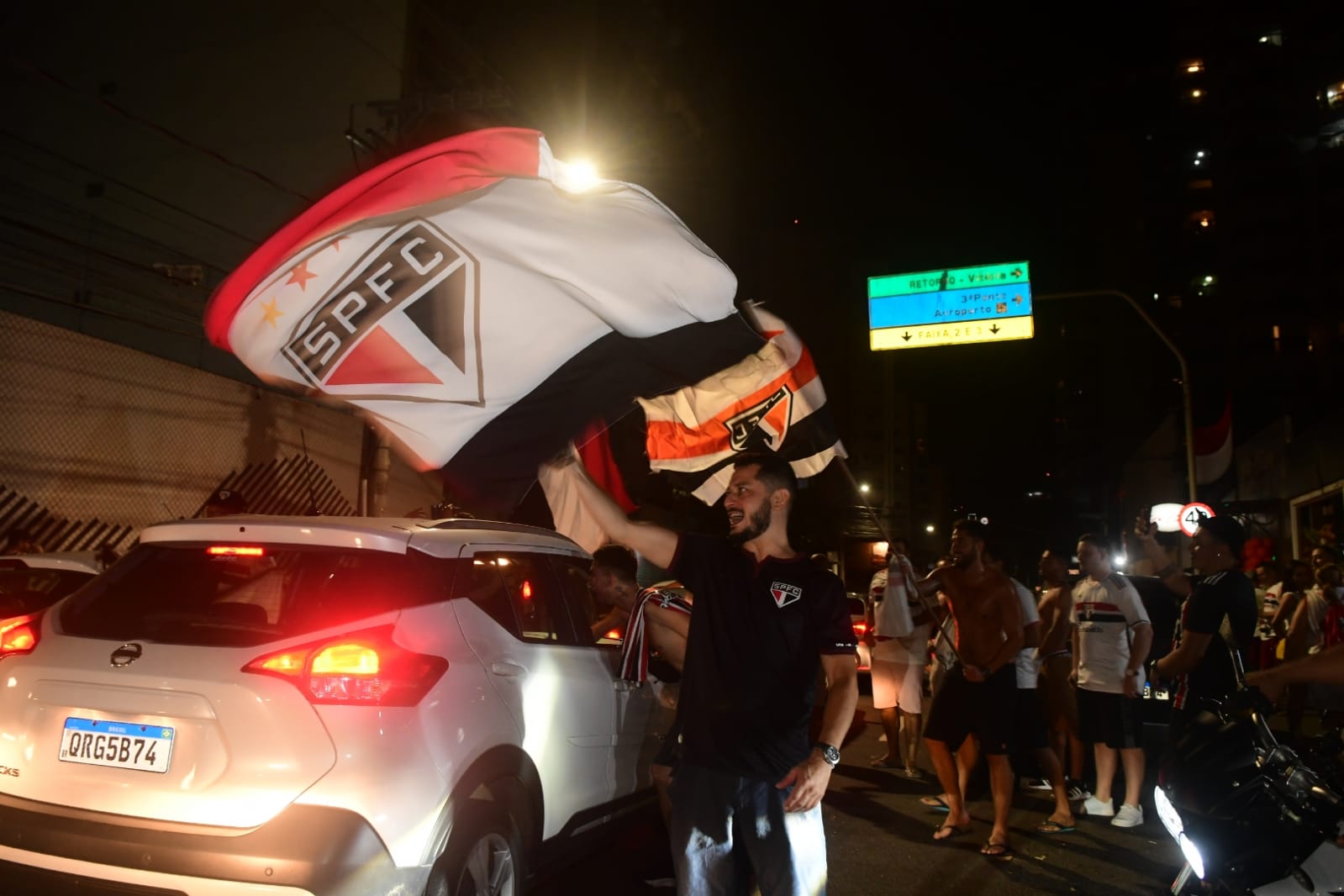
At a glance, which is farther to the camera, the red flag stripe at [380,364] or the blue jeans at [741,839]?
the red flag stripe at [380,364]

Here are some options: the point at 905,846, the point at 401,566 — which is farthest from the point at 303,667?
the point at 905,846

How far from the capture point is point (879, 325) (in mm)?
18625

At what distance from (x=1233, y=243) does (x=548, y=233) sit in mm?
69221

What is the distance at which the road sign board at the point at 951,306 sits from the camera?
17.8 meters

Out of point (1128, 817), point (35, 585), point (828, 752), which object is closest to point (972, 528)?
point (1128, 817)

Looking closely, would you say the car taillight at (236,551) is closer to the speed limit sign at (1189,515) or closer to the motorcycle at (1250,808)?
the motorcycle at (1250,808)

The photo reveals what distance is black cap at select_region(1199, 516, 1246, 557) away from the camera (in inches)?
215

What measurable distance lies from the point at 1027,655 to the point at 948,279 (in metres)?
Result: 11.7

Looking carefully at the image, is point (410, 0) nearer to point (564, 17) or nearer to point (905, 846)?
point (564, 17)

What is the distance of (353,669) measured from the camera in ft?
10.6

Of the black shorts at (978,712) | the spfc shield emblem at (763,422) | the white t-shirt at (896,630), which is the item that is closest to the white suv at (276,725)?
the spfc shield emblem at (763,422)

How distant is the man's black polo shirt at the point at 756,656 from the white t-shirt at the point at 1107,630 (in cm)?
489

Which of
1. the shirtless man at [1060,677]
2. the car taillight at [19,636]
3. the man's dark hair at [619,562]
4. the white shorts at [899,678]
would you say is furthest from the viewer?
the white shorts at [899,678]

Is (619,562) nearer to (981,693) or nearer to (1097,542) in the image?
(981,693)
